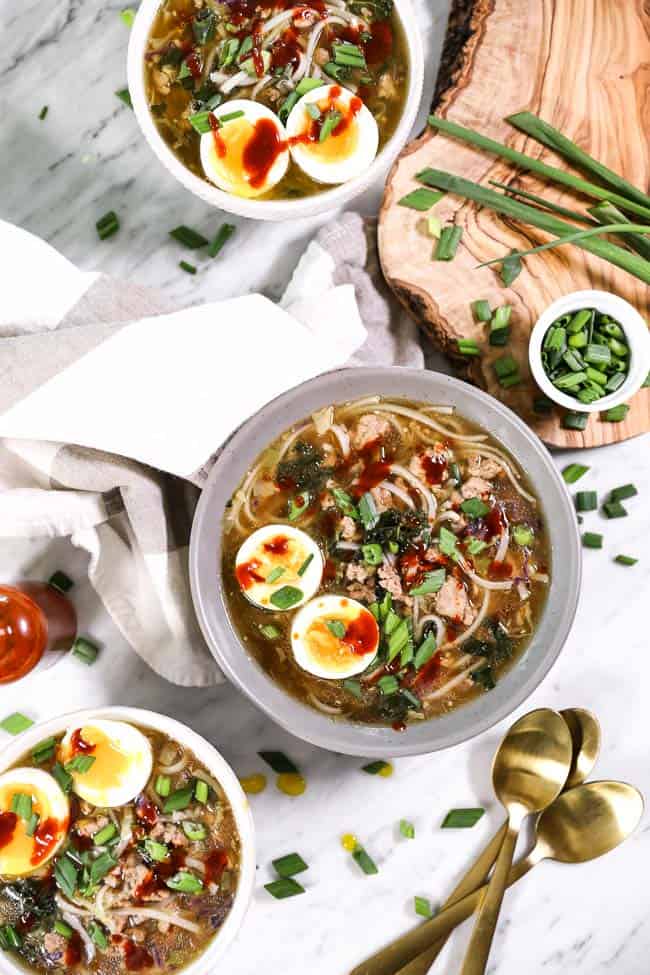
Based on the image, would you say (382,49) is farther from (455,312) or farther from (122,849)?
(122,849)

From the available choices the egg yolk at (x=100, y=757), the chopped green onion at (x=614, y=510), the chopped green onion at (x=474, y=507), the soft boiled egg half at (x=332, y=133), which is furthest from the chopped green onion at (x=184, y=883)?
the soft boiled egg half at (x=332, y=133)

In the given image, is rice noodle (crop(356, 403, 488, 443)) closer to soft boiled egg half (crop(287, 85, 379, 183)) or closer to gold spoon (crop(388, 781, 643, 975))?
soft boiled egg half (crop(287, 85, 379, 183))

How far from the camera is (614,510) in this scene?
2.86 m

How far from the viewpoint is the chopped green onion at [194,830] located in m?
2.53

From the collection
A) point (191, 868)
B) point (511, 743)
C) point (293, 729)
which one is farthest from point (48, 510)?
point (511, 743)

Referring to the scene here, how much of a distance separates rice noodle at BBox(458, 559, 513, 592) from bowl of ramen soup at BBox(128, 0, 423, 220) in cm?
100

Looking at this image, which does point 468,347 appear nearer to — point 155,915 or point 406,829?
point 406,829

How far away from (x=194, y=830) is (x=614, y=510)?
1.47 metres

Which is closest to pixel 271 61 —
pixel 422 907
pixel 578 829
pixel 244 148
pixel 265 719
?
pixel 244 148

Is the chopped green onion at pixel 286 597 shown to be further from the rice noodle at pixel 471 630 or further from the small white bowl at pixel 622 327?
the small white bowl at pixel 622 327

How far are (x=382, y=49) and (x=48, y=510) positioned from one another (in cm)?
150

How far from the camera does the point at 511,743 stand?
9.16ft

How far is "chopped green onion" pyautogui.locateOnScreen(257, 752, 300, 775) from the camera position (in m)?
2.84

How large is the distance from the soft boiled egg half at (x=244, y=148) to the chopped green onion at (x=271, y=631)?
112 cm
